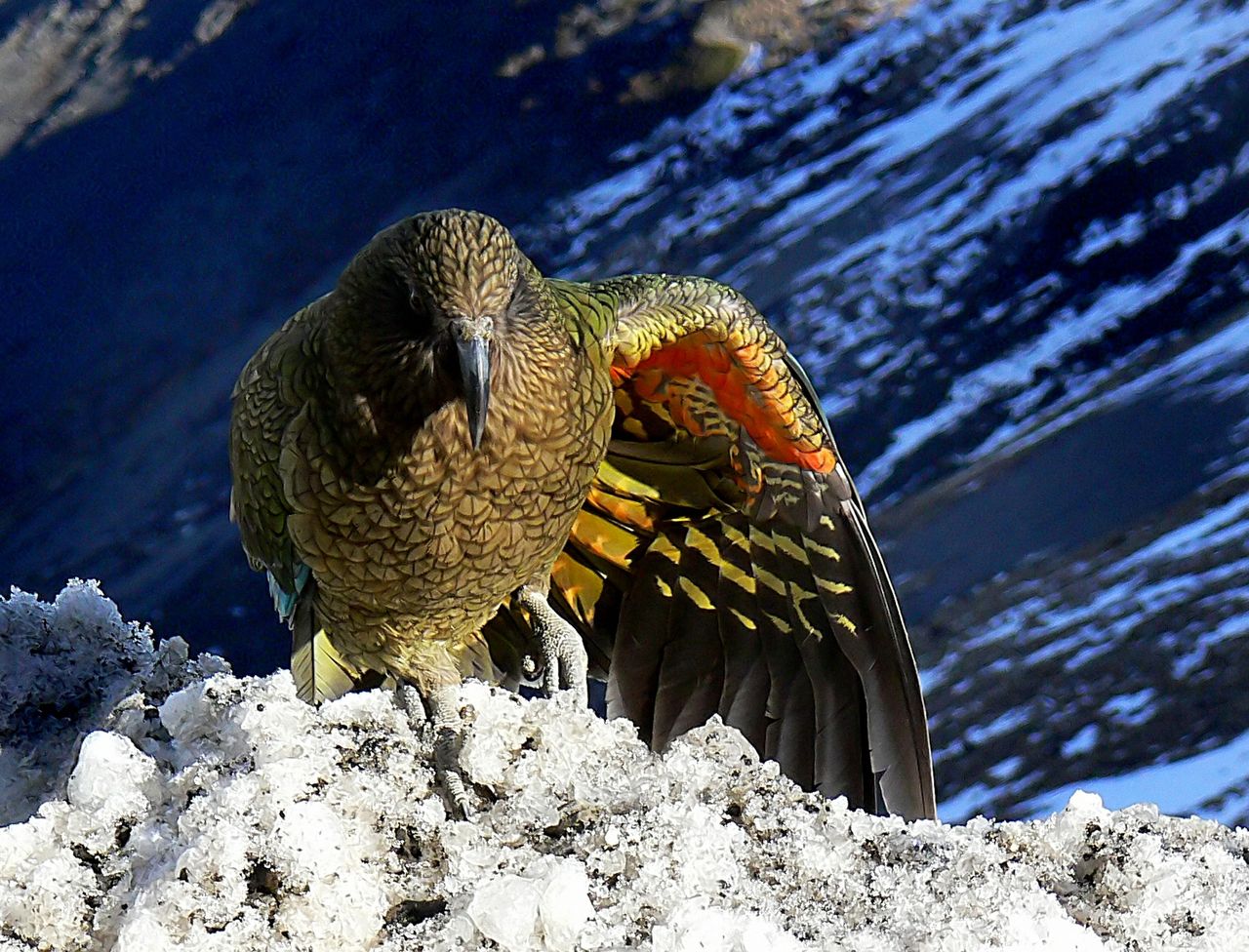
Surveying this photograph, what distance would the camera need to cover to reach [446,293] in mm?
851

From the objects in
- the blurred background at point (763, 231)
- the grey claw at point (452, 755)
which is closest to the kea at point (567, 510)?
the grey claw at point (452, 755)

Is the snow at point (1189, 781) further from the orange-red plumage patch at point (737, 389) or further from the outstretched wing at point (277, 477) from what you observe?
the outstretched wing at point (277, 477)

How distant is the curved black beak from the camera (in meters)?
0.84

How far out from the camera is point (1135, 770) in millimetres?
1516

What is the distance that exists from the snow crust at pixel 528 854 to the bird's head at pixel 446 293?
240 millimetres

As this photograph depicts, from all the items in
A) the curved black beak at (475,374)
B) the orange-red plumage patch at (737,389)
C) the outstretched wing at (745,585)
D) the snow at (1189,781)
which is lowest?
the snow at (1189,781)

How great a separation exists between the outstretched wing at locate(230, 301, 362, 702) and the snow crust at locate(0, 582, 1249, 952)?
0.30 metres

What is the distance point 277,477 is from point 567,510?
10.2 inches

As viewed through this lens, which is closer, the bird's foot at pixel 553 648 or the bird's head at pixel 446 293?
the bird's head at pixel 446 293

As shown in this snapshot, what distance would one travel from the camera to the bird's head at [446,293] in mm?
849

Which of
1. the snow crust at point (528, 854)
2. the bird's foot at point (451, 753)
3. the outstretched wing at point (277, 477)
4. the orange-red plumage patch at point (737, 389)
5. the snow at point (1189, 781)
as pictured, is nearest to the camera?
the snow crust at point (528, 854)

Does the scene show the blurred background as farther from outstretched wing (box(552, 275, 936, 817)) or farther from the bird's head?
the bird's head

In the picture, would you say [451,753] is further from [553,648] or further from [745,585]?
[745,585]

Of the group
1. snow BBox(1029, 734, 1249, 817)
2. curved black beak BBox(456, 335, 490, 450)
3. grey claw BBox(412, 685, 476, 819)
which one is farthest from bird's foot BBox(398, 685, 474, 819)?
snow BBox(1029, 734, 1249, 817)
